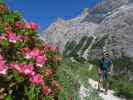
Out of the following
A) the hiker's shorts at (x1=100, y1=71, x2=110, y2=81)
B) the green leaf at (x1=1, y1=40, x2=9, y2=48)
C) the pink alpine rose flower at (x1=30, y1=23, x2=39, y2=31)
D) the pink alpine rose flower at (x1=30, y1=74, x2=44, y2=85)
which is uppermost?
the pink alpine rose flower at (x1=30, y1=23, x2=39, y2=31)

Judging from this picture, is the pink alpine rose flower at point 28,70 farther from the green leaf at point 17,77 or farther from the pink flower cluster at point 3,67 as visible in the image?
the pink flower cluster at point 3,67

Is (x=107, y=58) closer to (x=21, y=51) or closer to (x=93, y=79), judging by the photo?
(x=93, y=79)

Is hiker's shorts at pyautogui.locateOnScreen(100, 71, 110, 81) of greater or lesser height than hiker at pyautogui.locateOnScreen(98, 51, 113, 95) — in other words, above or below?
below

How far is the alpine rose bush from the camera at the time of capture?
568 cm

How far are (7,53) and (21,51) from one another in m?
0.22

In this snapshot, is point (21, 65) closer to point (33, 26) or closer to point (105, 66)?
point (33, 26)

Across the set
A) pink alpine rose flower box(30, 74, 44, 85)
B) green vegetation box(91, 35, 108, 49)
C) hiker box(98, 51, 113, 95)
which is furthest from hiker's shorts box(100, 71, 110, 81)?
green vegetation box(91, 35, 108, 49)

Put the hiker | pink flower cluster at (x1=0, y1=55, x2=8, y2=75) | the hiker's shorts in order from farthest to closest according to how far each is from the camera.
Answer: the hiker's shorts → the hiker → pink flower cluster at (x1=0, y1=55, x2=8, y2=75)

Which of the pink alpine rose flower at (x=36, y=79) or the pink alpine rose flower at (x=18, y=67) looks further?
the pink alpine rose flower at (x=36, y=79)

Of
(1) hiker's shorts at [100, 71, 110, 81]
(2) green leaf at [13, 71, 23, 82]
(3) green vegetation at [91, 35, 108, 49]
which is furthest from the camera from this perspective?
(3) green vegetation at [91, 35, 108, 49]

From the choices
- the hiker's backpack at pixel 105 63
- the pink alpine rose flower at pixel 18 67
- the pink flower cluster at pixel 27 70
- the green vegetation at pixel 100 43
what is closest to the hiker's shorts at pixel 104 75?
the hiker's backpack at pixel 105 63

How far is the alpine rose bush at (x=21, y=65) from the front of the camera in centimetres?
568

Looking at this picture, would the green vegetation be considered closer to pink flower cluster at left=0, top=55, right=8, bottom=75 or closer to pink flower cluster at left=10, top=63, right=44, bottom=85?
pink flower cluster at left=10, top=63, right=44, bottom=85

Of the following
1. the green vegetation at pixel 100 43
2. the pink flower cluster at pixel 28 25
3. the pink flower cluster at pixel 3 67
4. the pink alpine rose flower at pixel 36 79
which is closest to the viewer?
the pink flower cluster at pixel 3 67
